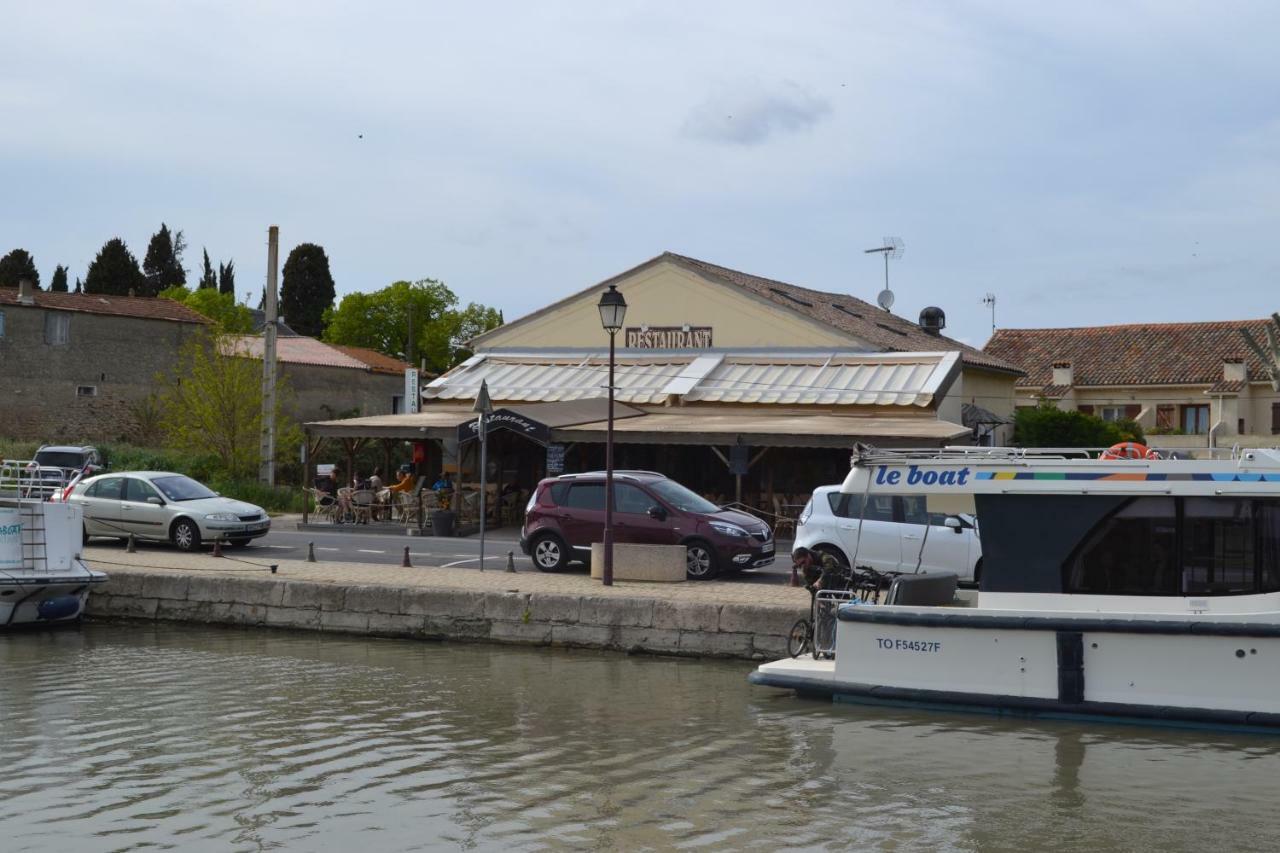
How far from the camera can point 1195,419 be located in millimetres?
56125

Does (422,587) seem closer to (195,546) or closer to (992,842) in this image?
(195,546)

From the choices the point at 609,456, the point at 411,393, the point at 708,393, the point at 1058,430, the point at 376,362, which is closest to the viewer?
the point at 609,456

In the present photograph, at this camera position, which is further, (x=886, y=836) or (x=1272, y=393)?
(x=1272, y=393)

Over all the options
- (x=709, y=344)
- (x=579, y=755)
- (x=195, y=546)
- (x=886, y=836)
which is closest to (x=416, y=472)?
(x=709, y=344)

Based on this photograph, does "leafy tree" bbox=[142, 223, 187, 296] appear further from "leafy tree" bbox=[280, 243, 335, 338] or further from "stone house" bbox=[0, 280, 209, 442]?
"stone house" bbox=[0, 280, 209, 442]

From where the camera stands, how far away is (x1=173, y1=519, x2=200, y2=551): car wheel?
23.2 meters

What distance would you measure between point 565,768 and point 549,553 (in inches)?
379

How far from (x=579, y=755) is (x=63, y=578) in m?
9.62

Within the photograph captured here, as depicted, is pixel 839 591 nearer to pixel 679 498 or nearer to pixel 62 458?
pixel 679 498

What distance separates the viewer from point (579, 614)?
16109 mm

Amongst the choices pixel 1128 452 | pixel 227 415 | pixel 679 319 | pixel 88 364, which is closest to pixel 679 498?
pixel 1128 452

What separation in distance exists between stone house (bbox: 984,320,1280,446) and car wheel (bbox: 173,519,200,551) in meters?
39.3

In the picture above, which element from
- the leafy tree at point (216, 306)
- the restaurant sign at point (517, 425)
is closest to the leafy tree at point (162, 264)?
the leafy tree at point (216, 306)

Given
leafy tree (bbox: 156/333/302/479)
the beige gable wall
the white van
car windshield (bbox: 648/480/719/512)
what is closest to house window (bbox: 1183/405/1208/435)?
the beige gable wall
